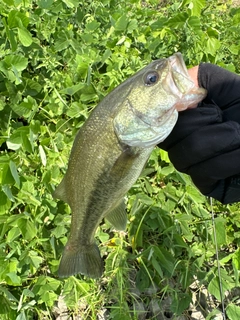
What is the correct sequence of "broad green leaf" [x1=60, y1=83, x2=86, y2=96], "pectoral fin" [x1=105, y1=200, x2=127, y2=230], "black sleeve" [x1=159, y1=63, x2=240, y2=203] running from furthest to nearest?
"broad green leaf" [x1=60, y1=83, x2=86, y2=96], "pectoral fin" [x1=105, y1=200, x2=127, y2=230], "black sleeve" [x1=159, y1=63, x2=240, y2=203]

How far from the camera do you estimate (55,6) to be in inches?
124

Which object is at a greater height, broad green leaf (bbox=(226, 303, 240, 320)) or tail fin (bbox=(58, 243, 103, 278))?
tail fin (bbox=(58, 243, 103, 278))

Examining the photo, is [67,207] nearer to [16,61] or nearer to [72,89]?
[72,89]

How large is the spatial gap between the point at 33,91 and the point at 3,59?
0.32m

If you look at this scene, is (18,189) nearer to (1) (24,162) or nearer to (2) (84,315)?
(1) (24,162)

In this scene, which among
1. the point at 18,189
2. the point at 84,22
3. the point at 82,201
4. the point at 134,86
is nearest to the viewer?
the point at 134,86

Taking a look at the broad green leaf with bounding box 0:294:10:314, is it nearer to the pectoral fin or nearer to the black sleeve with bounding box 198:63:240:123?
the pectoral fin

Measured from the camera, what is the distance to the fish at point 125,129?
1.69 meters

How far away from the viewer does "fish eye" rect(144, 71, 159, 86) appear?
1729 millimetres

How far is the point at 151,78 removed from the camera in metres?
1.74

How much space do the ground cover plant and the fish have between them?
2.11ft

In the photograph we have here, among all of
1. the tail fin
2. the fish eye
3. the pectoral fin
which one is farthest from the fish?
the tail fin

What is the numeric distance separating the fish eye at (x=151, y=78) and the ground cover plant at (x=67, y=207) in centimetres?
96

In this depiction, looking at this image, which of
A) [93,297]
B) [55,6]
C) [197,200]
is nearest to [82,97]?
[55,6]
